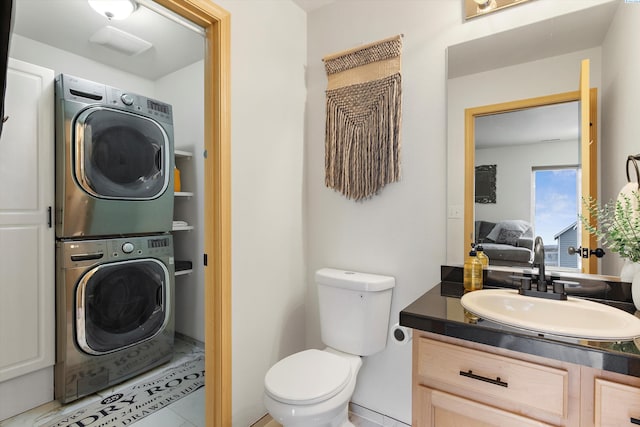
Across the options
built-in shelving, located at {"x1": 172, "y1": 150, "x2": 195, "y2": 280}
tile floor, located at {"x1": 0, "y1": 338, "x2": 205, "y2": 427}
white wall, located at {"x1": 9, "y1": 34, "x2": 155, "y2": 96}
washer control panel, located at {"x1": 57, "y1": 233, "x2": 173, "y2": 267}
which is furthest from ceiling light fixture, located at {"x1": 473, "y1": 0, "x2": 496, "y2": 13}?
white wall, located at {"x1": 9, "y1": 34, "x2": 155, "y2": 96}

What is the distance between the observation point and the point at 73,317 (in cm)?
191

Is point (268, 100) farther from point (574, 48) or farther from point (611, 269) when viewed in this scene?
point (611, 269)

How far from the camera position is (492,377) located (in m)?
0.94

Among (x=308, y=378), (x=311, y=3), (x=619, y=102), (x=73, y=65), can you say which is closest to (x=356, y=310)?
(x=308, y=378)

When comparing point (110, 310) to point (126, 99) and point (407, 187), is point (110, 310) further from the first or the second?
point (407, 187)

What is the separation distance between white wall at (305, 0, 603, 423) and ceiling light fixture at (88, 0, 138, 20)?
3.76ft

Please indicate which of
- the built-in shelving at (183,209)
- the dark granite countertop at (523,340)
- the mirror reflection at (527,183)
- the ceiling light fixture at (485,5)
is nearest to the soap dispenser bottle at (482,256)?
the mirror reflection at (527,183)

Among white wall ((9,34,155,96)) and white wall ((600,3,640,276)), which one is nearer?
white wall ((600,3,640,276))

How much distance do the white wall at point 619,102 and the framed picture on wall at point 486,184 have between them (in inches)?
15.1

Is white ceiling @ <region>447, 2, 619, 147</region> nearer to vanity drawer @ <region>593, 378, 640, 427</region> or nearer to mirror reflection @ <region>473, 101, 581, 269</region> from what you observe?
mirror reflection @ <region>473, 101, 581, 269</region>

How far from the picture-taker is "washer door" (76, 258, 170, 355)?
6.46 ft

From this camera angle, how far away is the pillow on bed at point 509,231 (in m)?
1.41

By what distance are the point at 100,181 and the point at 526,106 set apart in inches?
96.1

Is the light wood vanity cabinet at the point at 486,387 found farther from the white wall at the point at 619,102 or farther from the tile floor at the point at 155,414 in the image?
the tile floor at the point at 155,414
